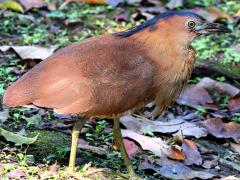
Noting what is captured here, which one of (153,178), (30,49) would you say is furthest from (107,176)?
(30,49)

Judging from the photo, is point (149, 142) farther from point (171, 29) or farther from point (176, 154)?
point (171, 29)

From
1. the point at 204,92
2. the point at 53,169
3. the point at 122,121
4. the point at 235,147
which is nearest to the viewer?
the point at 53,169

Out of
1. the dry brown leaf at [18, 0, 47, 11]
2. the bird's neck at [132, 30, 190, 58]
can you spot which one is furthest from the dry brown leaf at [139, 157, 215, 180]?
the dry brown leaf at [18, 0, 47, 11]

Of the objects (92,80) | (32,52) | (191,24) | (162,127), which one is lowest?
(162,127)

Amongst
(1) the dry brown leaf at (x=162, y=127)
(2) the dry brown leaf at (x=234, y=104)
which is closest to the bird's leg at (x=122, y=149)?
(1) the dry brown leaf at (x=162, y=127)

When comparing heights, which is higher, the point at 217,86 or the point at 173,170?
the point at 217,86

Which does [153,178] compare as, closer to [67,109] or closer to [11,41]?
[67,109]

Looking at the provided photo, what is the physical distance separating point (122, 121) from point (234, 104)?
1419 mm

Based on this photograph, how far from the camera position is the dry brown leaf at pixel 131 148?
18.3ft

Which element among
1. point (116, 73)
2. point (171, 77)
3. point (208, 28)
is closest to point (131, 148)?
point (171, 77)

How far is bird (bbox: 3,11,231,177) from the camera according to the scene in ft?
15.1

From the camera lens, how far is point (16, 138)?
16.7 ft

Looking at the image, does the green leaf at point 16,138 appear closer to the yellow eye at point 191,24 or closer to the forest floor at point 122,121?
the forest floor at point 122,121

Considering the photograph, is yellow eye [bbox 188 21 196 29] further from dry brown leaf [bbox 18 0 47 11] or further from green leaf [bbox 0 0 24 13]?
dry brown leaf [bbox 18 0 47 11]
